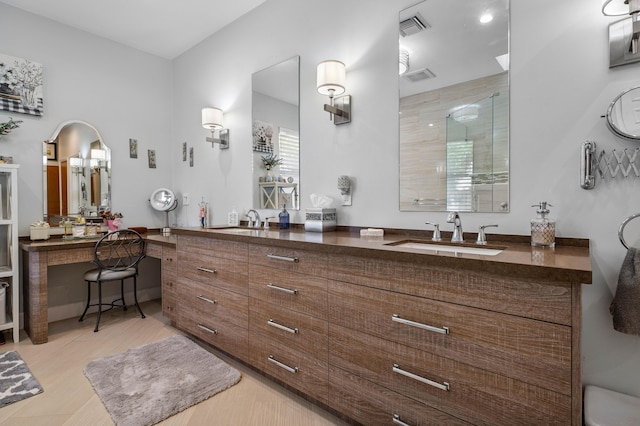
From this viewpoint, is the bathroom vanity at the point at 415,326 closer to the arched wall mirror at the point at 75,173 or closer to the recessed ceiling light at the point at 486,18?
the recessed ceiling light at the point at 486,18

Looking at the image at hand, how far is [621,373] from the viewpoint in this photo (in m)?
1.41

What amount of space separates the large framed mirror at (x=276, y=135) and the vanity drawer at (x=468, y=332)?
1.35 metres

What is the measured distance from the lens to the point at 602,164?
146 cm

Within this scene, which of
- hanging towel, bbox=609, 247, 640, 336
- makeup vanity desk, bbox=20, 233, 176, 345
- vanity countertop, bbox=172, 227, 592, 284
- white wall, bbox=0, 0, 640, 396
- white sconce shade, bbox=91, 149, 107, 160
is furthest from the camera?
white sconce shade, bbox=91, 149, 107, 160

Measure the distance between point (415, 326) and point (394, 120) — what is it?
131 centimetres

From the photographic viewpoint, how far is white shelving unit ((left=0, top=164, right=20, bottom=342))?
8.82 feet

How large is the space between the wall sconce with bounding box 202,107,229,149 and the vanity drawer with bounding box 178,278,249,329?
144 centimetres

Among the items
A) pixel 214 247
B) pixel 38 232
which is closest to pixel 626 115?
pixel 214 247

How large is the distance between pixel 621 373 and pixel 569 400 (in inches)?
25.8

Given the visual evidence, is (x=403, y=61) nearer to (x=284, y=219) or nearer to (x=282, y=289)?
(x=284, y=219)

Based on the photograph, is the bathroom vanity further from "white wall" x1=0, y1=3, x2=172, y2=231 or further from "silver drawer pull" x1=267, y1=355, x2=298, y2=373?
"white wall" x1=0, y1=3, x2=172, y2=231

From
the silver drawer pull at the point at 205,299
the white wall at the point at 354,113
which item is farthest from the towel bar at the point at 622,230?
the silver drawer pull at the point at 205,299

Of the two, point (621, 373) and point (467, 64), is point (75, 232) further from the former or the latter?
point (621, 373)

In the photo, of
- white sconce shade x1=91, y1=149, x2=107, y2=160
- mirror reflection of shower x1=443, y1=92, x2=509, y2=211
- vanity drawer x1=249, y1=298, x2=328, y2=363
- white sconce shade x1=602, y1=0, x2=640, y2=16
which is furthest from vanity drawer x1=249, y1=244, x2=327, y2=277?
white sconce shade x1=91, y1=149, x2=107, y2=160
